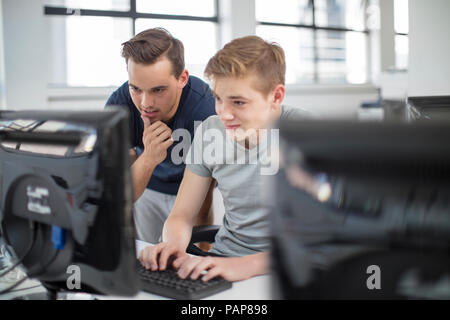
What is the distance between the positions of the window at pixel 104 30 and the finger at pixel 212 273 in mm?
2673

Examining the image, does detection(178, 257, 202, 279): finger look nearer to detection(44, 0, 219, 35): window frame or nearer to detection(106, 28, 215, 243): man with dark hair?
detection(106, 28, 215, 243): man with dark hair

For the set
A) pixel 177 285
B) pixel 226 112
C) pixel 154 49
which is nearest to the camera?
pixel 177 285

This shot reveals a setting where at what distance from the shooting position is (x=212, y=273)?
3.08ft

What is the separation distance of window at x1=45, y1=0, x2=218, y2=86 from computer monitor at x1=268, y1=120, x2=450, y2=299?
3.03 meters

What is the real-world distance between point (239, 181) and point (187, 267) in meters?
0.45

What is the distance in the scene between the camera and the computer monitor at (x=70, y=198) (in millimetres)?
671

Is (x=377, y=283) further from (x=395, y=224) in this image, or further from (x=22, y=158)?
(x=22, y=158)

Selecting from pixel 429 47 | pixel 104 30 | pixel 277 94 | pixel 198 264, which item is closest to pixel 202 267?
pixel 198 264

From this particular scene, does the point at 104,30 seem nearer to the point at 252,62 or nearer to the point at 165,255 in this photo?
the point at 252,62

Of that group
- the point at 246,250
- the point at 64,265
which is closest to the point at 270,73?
the point at 246,250

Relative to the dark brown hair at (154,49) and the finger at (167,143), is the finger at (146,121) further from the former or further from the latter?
the dark brown hair at (154,49)

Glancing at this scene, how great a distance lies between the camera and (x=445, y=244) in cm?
49

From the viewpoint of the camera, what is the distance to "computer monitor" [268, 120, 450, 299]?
481 mm

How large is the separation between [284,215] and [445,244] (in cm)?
17
